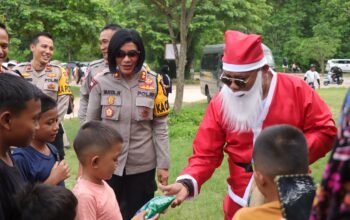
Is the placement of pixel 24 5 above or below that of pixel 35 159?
above

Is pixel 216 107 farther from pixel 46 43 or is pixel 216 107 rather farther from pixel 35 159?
pixel 46 43

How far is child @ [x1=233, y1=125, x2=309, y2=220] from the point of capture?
200 centimetres

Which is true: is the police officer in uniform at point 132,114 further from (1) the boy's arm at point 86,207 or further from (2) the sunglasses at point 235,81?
(1) the boy's arm at point 86,207

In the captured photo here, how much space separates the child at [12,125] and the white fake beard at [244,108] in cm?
124

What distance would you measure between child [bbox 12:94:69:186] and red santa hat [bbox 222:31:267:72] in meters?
1.04

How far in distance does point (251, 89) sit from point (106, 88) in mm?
1189

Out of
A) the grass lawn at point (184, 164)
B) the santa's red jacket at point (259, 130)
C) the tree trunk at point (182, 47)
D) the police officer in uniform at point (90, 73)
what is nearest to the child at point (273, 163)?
the santa's red jacket at point (259, 130)

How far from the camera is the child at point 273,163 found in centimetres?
200

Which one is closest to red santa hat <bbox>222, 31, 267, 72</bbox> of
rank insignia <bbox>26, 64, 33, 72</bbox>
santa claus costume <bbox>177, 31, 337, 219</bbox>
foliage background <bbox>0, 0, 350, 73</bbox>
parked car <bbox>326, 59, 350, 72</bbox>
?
santa claus costume <bbox>177, 31, 337, 219</bbox>

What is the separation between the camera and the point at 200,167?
3.13m

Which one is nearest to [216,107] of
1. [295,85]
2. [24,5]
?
[295,85]

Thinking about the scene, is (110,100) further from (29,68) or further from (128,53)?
(29,68)

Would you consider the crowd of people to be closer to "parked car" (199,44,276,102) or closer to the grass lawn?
the grass lawn

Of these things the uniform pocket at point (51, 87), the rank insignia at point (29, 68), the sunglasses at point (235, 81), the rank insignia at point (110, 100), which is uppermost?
the sunglasses at point (235, 81)
